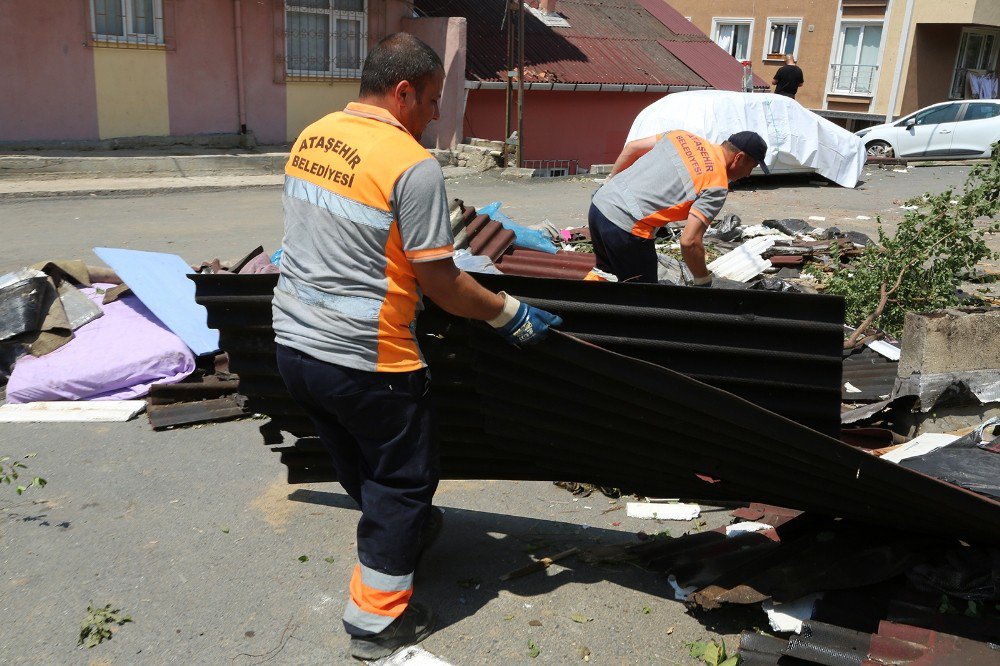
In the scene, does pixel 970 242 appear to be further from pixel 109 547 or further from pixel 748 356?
pixel 109 547

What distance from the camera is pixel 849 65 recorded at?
31.1 m

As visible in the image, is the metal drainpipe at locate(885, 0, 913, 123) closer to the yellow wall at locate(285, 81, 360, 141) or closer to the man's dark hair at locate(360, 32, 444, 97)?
the yellow wall at locate(285, 81, 360, 141)

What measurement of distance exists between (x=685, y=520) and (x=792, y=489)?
100cm

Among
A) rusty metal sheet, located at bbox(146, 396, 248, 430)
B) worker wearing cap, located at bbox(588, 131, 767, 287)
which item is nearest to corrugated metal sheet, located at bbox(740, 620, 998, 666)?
worker wearing cap, located at bbox(588, 131, 767, 287)

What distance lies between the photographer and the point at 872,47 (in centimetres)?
3055

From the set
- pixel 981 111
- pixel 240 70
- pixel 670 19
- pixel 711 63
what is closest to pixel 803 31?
pixel 670 19

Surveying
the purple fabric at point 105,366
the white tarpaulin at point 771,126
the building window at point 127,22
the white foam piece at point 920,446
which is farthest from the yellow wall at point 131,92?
the white foam piece at point 920,446

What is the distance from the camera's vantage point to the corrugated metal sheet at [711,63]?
21594mm

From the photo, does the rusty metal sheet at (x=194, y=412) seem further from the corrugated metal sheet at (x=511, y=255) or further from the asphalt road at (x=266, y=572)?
the corrugated metal sheet at (x=511, y=255)

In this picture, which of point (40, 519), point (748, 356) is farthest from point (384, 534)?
point (40, 519)

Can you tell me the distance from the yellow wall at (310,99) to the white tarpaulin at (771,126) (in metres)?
5.64

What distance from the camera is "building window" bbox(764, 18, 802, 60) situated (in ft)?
107

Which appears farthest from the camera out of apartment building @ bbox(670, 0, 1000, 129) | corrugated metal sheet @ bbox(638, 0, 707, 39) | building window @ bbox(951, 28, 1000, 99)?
building window @ bbox(951, 28, 1000, 99)

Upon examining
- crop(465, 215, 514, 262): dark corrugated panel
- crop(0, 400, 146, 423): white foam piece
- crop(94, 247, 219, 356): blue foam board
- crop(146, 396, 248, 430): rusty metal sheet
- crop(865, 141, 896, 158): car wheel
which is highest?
crop(865, 141, 896, 158): car wheel
